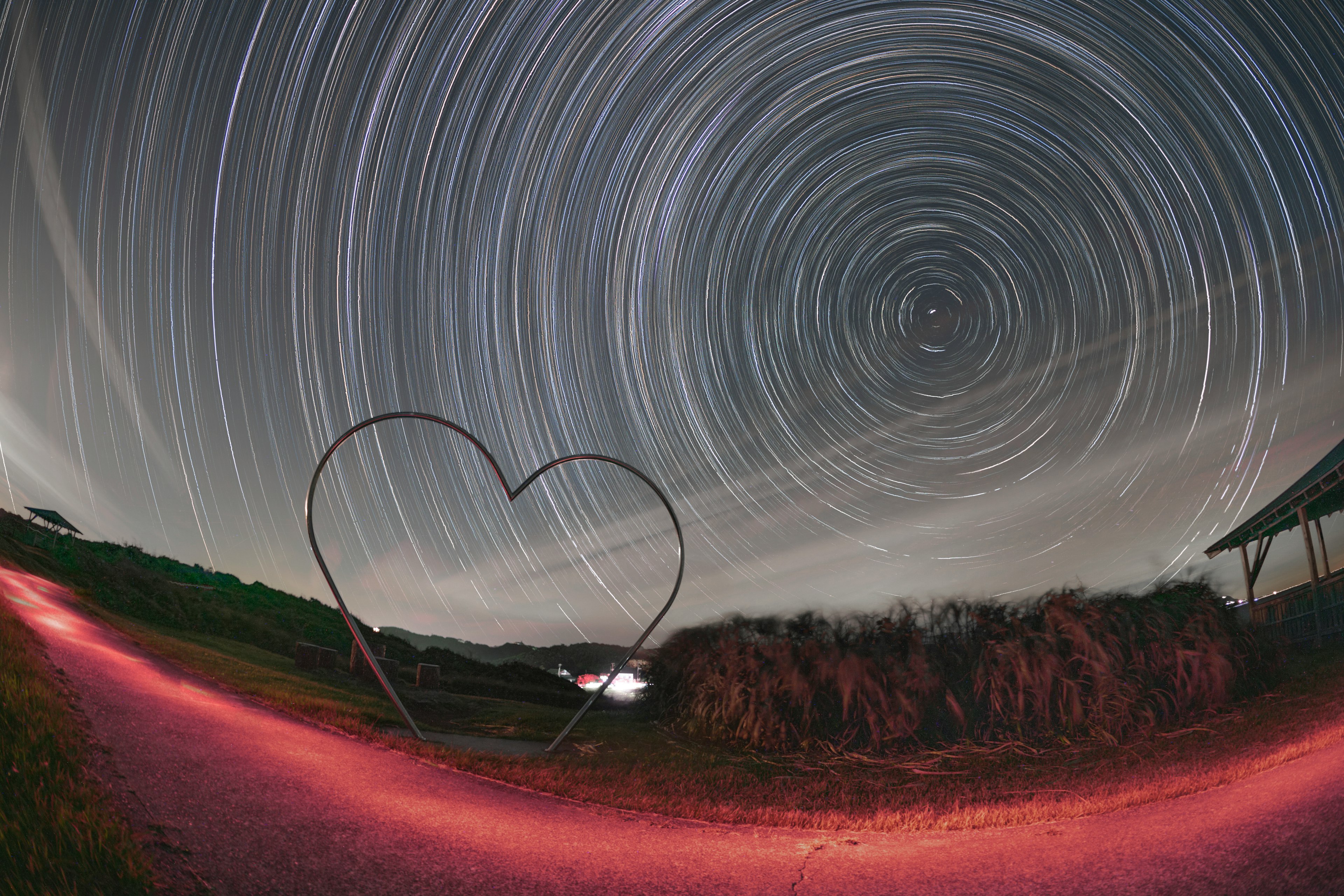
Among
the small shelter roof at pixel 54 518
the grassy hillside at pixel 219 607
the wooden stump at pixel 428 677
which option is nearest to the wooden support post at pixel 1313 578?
the grassy hillside at pixel 219 607

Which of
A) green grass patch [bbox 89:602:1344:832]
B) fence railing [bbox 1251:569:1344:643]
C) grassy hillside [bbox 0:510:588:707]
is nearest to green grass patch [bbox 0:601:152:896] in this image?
green grass patch [bbox 89:602:1344:832]

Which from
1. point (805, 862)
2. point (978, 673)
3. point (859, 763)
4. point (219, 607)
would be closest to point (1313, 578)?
point (978, 673)

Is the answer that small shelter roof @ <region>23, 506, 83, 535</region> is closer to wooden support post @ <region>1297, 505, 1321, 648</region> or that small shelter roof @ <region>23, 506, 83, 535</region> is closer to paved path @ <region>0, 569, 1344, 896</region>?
paved path @ <region>0, 569, 1344, 896</region>

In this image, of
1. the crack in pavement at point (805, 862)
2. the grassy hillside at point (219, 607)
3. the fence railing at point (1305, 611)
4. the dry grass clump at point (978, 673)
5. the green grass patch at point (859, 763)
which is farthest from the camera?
the fence railing at point (1305, 611)

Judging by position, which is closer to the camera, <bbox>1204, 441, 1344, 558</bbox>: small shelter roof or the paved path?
the paved path

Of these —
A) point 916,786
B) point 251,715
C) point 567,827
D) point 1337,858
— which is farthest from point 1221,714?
point 251,715

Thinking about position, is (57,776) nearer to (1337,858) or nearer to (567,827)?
(567,827)

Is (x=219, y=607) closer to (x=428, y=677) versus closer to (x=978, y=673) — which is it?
(x=428, y=677)

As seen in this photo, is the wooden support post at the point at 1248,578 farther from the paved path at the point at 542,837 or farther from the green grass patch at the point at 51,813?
the green grass patch at the point at 51,813
